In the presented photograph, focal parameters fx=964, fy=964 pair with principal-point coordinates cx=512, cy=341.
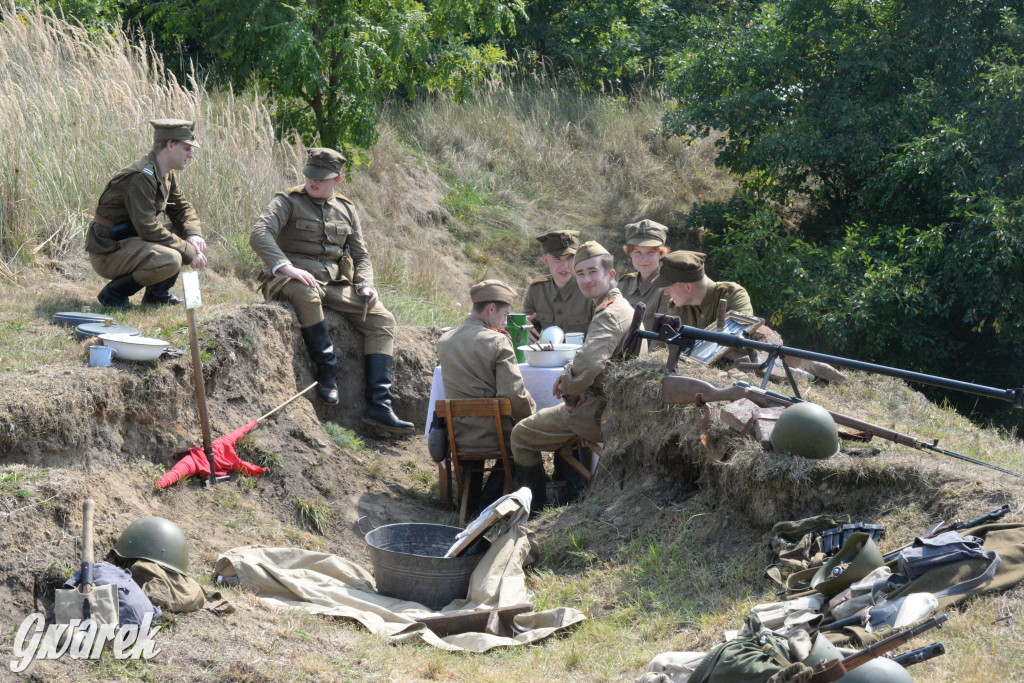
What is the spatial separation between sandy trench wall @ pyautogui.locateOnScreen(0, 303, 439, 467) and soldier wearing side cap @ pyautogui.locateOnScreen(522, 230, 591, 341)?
54.4 inches

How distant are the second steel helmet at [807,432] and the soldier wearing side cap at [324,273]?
161 inches

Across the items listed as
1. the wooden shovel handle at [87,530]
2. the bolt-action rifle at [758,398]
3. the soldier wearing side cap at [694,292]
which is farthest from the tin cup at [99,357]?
the soldier wearing side cap at [694,292]

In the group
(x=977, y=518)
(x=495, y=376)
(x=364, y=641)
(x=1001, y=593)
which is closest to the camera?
(x=1001, y=593)

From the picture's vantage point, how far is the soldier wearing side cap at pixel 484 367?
267 inches

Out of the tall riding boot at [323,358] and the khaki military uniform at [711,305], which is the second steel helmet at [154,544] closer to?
the tall riding boot at [323,358]

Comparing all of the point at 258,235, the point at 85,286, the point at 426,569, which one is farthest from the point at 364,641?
the point at 85,286

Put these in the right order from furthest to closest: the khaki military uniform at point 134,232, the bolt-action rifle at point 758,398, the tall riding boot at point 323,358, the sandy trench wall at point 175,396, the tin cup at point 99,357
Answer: the tall riding boot at point 323,358 < the khaki military uniform at point 134,232 < the tin cup at point 99,357 < the sandy trench wall at point 175,396 < the bolt-action rifle at point 758,398

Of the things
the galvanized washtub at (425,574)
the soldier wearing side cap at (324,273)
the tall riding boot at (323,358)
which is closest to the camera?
the galvanized washtub at (425,574)

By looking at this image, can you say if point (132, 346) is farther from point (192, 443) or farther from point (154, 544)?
point (154, 544)

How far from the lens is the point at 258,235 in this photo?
7.56 meters

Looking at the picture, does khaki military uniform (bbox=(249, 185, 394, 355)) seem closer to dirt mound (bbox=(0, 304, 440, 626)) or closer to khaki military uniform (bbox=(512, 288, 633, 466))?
dirt mound (bbox=(0, 304, 440, 626))

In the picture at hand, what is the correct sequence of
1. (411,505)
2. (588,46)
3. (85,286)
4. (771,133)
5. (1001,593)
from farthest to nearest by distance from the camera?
1. (588,46)
2. (771,133)
3. (85,286)
4. (411,505)
5. (1001,593)

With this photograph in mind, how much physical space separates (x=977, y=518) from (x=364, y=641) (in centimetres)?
285

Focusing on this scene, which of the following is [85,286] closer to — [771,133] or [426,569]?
[426,569]
